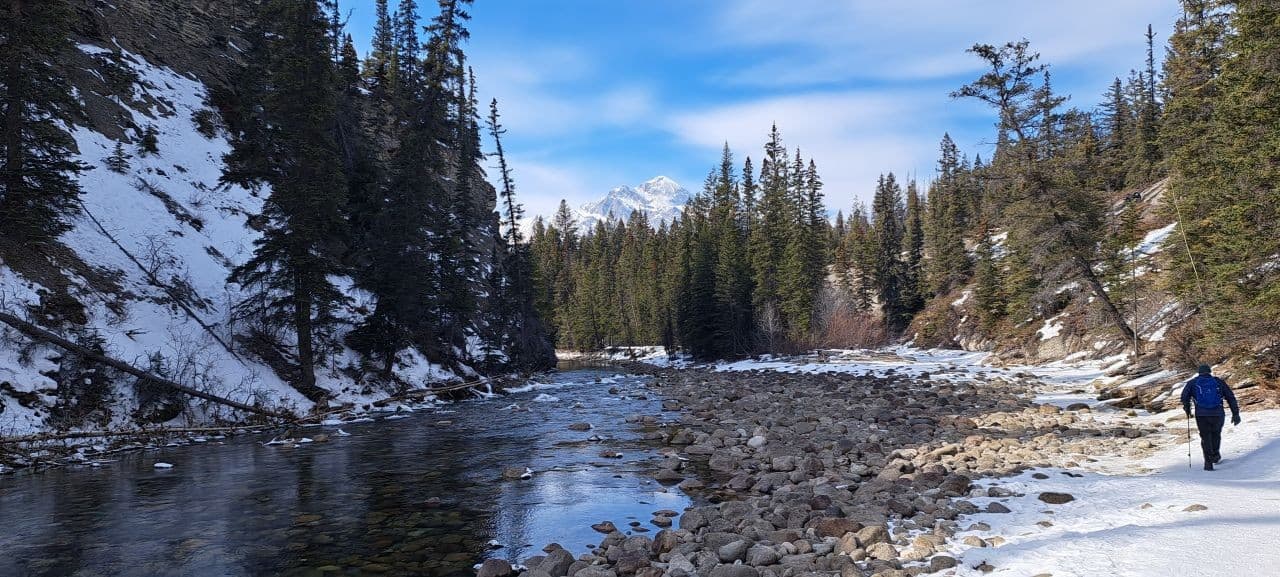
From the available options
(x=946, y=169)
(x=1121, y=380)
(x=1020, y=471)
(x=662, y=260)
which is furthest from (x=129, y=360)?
(x=946, y=169)

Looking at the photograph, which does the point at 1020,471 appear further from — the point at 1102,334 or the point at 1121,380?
the point at 1102,334

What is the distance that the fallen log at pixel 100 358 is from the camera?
14.3 m

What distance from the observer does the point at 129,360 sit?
16.2m

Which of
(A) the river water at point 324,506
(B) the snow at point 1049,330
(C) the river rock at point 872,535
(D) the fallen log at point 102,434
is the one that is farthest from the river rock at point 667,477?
(B) the snow at point 1049,330

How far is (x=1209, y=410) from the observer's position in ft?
30.3

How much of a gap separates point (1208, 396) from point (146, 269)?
2686cm

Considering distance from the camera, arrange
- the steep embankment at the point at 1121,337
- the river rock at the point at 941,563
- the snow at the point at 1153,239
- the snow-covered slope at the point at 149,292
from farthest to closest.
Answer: the snow at the point at 1153,239, the steep embankment at the point at 1121,337, the snow-covered slope at the point at 149,292, the river rock at the point at 941,563

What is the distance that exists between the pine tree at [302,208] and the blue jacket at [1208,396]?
22.0 m

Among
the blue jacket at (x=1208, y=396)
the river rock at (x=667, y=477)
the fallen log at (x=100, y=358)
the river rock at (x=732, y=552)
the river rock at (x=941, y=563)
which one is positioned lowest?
the river rock at (x=667, y=477)

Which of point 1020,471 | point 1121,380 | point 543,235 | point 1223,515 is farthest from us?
point 543,235

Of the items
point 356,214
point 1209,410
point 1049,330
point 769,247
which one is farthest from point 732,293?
point 1209,410

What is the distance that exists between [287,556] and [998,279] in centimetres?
4351

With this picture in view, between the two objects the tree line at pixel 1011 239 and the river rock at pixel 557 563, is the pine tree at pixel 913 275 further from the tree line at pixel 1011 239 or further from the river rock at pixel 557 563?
the river rock at pixel 557 563

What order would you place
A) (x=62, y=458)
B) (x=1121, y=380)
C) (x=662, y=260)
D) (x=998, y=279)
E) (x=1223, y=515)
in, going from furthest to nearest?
(x=662, y=260), (x=998, y=279), (x=1121, y=380), (x=62, y=458), (x=1223, y=515)
